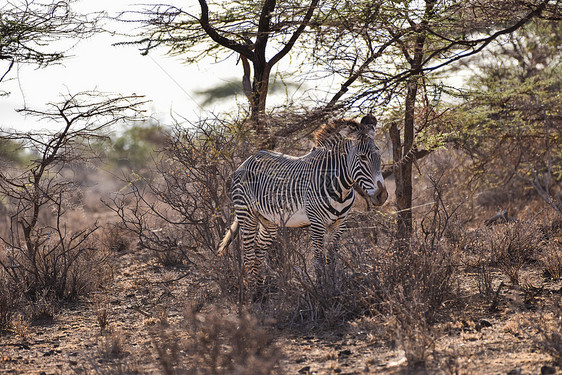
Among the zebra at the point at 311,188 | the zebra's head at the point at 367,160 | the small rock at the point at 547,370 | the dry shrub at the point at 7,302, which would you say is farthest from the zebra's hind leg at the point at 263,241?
the small rock at the point at 547,370

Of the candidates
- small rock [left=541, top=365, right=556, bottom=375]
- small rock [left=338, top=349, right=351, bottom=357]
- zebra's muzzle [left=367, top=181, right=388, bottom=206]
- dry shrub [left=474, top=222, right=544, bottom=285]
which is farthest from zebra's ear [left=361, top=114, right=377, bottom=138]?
small rock [left=541, top=365, right=556, bottom=375]

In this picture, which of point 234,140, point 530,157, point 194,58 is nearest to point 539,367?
point 234,140

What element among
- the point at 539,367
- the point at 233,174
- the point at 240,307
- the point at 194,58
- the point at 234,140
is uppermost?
the point at 194,58

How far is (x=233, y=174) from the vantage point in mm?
8148

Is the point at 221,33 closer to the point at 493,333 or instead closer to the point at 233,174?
the point at 233,174

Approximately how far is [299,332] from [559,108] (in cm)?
704

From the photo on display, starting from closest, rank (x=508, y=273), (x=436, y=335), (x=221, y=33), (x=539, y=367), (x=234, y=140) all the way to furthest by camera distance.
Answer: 1. (x=539, y=367)
2. (x=436, y=335)
3. (x=508, y=273)
4. (x=234, y=140)
5. (x=221, y=33)

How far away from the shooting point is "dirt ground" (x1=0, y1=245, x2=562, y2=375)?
421 centimetres

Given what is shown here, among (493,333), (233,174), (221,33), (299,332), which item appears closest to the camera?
(493,333)

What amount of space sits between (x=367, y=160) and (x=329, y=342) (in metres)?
2.12

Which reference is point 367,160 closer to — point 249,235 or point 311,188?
point 311,188

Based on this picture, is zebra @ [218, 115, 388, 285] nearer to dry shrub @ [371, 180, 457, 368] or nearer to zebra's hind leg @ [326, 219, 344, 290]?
zebra's hind leg @ [326, 219, 344, 290]

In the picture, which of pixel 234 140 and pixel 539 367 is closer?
pixel 539 367

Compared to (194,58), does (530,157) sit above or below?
below
